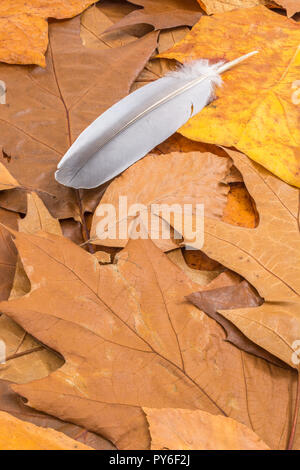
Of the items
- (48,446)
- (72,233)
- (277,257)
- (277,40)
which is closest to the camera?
(48,446)

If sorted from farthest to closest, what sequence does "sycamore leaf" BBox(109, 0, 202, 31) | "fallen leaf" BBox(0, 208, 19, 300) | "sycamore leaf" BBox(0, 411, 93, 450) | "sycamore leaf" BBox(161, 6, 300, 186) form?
"sycamore leaf" BBox(109, 0, 202, 31)
"sycamore leaf" BBox(161, 6, 300, 186)
"fallen leaf" BBox(0, 208, 19, 300)
"sycamore leaf" BBox(0, 411, 93, 450)

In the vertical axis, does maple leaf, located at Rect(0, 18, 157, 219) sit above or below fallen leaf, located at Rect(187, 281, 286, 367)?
above

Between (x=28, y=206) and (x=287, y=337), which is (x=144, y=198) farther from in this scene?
(x=287, y=337)

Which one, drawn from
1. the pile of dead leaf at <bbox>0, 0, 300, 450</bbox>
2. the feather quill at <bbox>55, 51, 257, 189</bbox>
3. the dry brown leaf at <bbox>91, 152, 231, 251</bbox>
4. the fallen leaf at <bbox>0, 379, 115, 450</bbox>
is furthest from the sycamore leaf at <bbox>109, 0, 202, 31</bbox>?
the fallen leaf at <bbox>0, 379, 115, 450</bbox>

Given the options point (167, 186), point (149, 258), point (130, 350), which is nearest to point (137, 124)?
point (167, 186)

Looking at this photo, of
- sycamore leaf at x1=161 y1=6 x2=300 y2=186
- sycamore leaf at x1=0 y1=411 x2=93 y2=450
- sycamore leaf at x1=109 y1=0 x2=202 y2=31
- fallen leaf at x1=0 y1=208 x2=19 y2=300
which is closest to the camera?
sycamore leaf at x1=0 y1=411 x2=93 y2=450

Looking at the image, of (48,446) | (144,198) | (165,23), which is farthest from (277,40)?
(48,446)

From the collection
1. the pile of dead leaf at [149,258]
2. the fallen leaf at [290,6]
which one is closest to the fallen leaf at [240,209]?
the pile of dead leaf at [149,258]

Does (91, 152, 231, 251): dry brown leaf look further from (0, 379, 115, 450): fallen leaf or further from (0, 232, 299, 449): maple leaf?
(0, 379, 115, 450): fallen leaf
